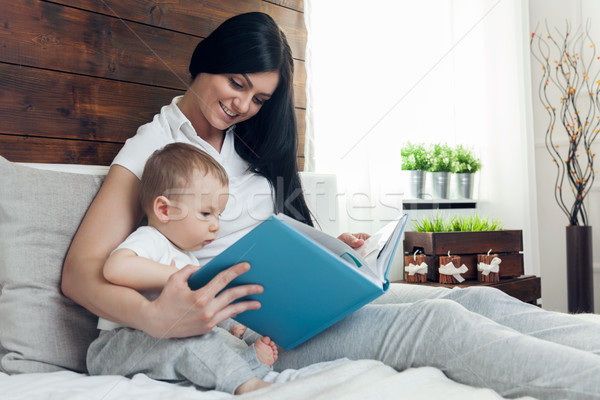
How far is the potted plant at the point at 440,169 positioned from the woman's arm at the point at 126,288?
72.1 inches

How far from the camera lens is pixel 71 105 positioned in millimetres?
1585

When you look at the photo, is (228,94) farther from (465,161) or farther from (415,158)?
(465,161)

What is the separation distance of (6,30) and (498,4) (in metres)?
2.49

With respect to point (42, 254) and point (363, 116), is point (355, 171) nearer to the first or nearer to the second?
point (363, 116)

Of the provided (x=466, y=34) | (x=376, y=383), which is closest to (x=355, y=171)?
(x=466, y=34)

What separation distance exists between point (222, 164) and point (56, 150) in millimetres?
526

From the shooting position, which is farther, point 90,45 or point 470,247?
point 470,247

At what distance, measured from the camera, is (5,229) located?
109 centimetres

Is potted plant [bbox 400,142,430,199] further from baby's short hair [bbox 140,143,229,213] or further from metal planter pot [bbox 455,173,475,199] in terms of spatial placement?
baby's short hair [bbox 140,143,229,213]

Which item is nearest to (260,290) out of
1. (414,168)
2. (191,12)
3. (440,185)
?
(191,12)

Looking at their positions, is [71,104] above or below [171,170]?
above

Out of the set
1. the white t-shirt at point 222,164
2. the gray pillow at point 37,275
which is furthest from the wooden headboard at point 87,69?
the gray pillow at point 37,275

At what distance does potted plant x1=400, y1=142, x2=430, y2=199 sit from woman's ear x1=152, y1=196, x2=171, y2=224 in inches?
69.0

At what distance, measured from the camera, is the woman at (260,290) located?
84cm
